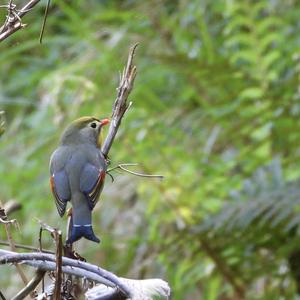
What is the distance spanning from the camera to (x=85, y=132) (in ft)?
6.76

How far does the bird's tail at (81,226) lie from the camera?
58.4 inches

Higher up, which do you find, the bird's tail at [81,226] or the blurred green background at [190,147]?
the blurred green background at [190,147]

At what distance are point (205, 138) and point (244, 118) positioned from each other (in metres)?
0.31

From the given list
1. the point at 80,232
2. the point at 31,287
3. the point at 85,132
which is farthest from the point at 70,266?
the point at 85,132

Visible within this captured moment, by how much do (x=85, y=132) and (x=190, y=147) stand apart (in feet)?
8.45

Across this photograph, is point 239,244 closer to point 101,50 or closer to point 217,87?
point 217,87

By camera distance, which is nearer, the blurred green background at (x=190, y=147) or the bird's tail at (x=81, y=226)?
Answer: the bird's tail at (x=81, y=226)

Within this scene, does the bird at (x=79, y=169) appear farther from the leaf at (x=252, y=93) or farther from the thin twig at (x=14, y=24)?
the leaf at (x=252, y=93)

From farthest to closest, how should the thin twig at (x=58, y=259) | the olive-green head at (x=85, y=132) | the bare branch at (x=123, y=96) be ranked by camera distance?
the olive-green head at (x=85, y=132)
the bare branch at (x=123, y=96)
the thin twig at (x=58, y=259)

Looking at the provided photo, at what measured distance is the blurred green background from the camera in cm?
394

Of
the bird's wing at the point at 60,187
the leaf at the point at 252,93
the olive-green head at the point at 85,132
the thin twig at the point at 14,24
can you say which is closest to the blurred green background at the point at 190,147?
the leaf at the point at 252,93

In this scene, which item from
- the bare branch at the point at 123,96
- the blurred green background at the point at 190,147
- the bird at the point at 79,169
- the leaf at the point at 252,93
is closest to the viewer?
the bare branch at the point at 123,96

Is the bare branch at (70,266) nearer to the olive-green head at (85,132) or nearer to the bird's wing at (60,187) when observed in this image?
the bird's wing at (60,187)

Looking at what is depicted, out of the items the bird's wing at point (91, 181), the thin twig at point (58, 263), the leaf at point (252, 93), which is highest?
the leaf at point (252, 93)
